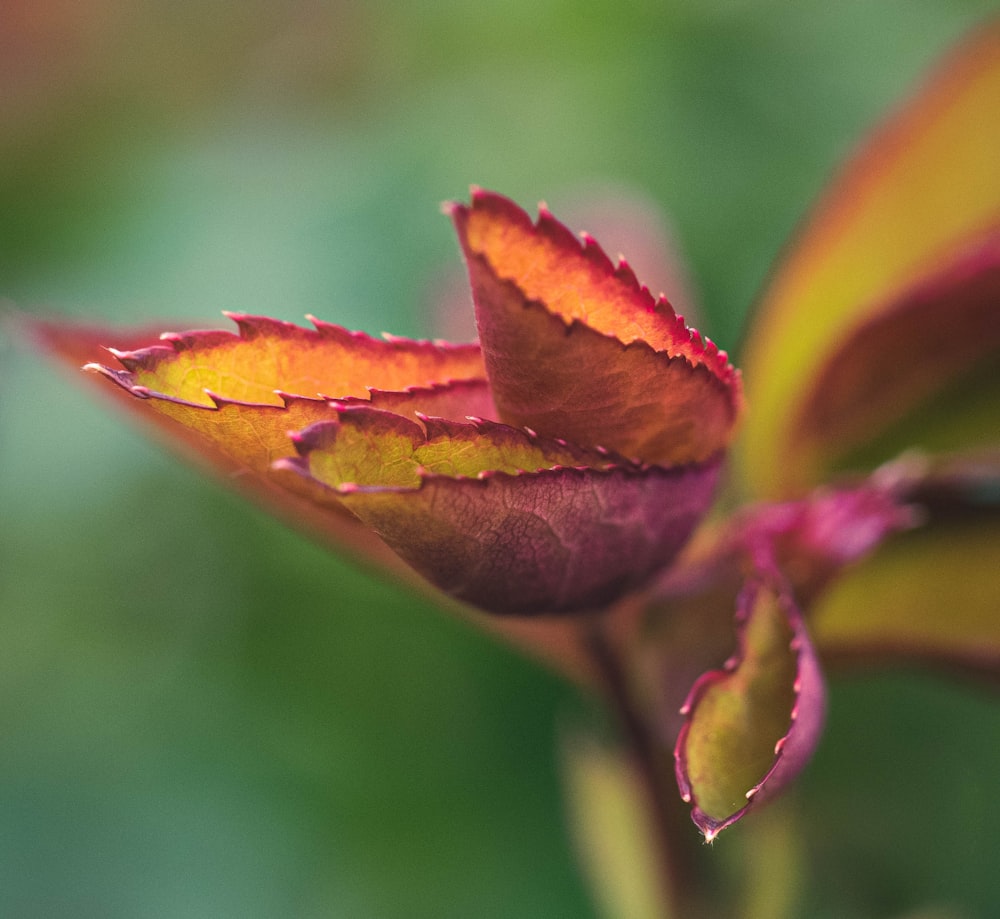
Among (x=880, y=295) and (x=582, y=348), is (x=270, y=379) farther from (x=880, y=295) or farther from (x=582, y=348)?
(x=880, y=295)

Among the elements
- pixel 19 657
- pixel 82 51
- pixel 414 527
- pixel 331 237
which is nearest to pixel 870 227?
pixel 414 527

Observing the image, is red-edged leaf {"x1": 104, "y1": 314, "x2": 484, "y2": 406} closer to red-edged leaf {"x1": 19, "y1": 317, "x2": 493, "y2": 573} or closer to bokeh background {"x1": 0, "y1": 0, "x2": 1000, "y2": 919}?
red-edged leaf {"x1": 19, "y1": 317, "x2": 493, "y2": 573}

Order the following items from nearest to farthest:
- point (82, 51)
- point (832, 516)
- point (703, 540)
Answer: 1. point (832, 516)
2. point (703, 540)
3. point (82, 51)

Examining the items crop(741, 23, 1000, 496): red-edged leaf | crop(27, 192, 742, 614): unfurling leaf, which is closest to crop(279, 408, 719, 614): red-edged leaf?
crop(27, 192, 742, 614): unfurling leaf

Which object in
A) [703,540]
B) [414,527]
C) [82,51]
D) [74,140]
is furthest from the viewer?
[82,51]

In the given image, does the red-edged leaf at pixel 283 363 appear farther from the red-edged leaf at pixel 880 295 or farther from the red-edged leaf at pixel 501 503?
the red-edged leaf at pixel 880 295

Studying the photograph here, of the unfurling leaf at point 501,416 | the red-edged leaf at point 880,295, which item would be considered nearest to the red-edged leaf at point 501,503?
the unfurling leaf at point 501,416

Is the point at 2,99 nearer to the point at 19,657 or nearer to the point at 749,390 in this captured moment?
the point at 19,657
